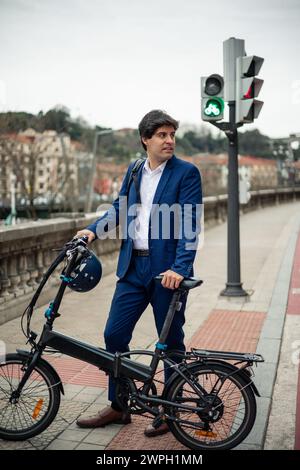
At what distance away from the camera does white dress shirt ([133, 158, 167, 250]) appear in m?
3.94

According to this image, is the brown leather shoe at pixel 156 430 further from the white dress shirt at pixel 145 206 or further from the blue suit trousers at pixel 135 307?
the white dress shirt at pixel 145 206

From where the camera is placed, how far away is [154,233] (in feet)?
12.7

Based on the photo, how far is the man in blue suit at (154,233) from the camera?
3.84 metres

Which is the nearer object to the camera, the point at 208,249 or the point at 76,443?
the point at 76,443

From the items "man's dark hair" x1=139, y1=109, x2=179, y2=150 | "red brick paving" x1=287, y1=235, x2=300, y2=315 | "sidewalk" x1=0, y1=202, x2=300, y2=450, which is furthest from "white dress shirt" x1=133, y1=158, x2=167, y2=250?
"red brick paving" x1=287, y1=235, x2=300, y2=315

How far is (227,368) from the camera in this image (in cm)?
359

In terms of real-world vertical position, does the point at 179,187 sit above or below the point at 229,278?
above

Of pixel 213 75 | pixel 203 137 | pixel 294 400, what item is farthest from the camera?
pixel 203 137

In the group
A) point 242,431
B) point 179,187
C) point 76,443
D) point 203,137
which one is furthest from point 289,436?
point 203,137

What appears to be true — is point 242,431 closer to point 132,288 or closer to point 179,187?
point 132,288

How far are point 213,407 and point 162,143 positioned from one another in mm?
1643

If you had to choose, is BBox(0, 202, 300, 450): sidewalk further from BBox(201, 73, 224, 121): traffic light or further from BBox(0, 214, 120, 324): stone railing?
BBox(201, 73, 224, 121): traffic light

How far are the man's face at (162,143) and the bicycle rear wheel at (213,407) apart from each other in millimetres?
1323

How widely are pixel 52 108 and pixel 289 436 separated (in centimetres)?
3303
